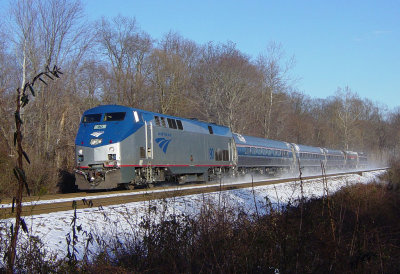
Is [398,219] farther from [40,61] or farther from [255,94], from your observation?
[255,94]

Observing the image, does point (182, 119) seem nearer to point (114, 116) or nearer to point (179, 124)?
point (179, 124)

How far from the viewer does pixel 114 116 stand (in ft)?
55.1

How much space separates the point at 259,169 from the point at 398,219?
56.8 ft

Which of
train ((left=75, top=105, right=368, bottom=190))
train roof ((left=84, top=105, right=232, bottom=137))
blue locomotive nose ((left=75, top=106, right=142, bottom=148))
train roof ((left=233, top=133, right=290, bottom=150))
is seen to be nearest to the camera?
train ((left=75, top=105, right=368, bottom=190))

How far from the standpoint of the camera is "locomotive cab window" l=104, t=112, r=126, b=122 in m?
16.7

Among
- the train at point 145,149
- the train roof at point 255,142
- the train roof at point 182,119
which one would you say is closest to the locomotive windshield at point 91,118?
the train at point 145,149

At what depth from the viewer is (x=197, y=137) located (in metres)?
21.5

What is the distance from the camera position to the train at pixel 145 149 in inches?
624

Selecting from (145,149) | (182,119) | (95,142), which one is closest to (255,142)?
(182,119)

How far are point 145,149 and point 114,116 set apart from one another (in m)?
1.91

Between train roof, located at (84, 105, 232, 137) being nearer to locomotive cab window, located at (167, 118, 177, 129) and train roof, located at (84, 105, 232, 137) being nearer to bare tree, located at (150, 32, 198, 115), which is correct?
locomotive cab window, located at (167, 118, 177, 129)

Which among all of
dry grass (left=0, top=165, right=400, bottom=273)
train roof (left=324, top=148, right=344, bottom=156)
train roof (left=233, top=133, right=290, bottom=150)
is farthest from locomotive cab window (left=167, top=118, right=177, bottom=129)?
train roof (left=324, top=148, right=344, bottom=156)

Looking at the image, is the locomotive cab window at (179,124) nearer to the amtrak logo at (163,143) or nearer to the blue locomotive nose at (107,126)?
the amtrak logo at (163,143)

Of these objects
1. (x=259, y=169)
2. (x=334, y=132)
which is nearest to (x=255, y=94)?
(x=259, y=169)
